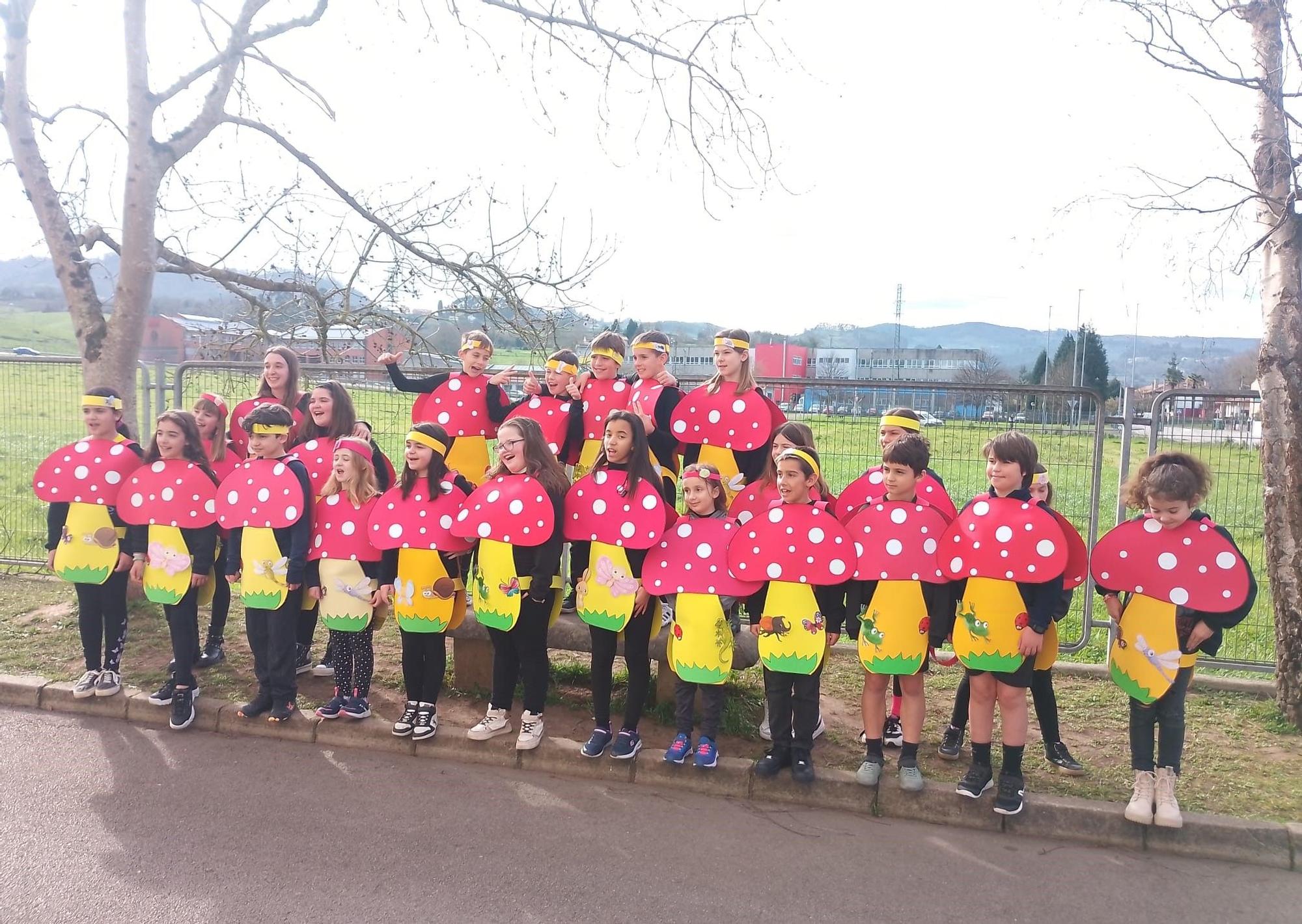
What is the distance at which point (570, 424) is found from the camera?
5.81 meters

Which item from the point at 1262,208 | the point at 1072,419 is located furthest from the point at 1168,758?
the point at 1262,208

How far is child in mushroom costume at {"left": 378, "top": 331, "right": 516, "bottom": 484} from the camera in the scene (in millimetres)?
6012

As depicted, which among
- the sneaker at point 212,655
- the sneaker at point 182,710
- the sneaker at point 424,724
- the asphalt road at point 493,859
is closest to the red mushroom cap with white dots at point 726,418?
the asphalt road at point 493,859

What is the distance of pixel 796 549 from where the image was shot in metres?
4.44

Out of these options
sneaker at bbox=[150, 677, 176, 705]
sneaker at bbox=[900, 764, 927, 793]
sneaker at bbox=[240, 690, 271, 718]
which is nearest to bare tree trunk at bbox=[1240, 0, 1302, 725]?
sneaker at bbox=[900, 764, 927, 793]

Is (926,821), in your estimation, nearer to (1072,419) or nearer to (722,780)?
(722,780)

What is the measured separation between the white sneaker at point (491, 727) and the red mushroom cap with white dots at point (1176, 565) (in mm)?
3112

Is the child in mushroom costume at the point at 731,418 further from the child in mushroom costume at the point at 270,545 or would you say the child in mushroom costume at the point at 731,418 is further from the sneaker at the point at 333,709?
the sneaker at the point at 333,709

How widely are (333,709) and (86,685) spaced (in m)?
1.61

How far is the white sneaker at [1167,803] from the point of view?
412 cm

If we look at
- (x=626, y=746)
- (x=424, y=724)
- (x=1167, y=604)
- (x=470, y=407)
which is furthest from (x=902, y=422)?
(x=424, y=724)

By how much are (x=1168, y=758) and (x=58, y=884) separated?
4.71m

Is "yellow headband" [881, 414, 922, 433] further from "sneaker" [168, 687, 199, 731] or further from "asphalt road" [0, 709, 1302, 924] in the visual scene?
"sneaker" [168, 687, 199, 731]

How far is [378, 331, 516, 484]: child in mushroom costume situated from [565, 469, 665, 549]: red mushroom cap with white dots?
137 cm
